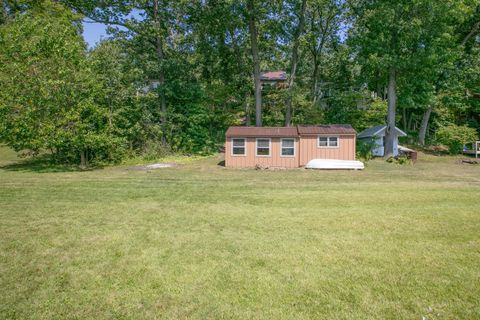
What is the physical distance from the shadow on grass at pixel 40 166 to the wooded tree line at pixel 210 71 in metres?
0.84

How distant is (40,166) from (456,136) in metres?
29.0

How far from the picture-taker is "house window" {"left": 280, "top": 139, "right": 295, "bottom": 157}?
17922mm

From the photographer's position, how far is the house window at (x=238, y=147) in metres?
17.9

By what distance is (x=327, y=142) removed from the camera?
59.6ft

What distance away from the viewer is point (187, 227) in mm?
6098

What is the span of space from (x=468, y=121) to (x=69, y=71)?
3274 centimetres

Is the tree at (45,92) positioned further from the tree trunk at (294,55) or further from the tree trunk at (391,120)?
the tree trunk at (391,120)

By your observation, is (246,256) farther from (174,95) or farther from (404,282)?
(174,95)

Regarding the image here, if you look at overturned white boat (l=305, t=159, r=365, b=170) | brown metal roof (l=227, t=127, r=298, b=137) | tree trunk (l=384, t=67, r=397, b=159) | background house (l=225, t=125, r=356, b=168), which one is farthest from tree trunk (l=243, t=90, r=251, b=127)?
tree trunk (l=384, t=67, r=397, b=159)

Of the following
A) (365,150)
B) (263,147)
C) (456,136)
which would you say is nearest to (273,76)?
(365,150)

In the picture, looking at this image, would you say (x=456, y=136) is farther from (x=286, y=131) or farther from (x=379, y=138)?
(x=286, y=131)

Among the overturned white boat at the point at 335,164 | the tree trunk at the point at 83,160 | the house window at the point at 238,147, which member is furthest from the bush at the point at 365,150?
the tree trunk at the point at 83,160

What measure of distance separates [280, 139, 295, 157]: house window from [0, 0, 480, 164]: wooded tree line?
6.28 meters

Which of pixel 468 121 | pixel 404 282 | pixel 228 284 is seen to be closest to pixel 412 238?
pixel 404 282
